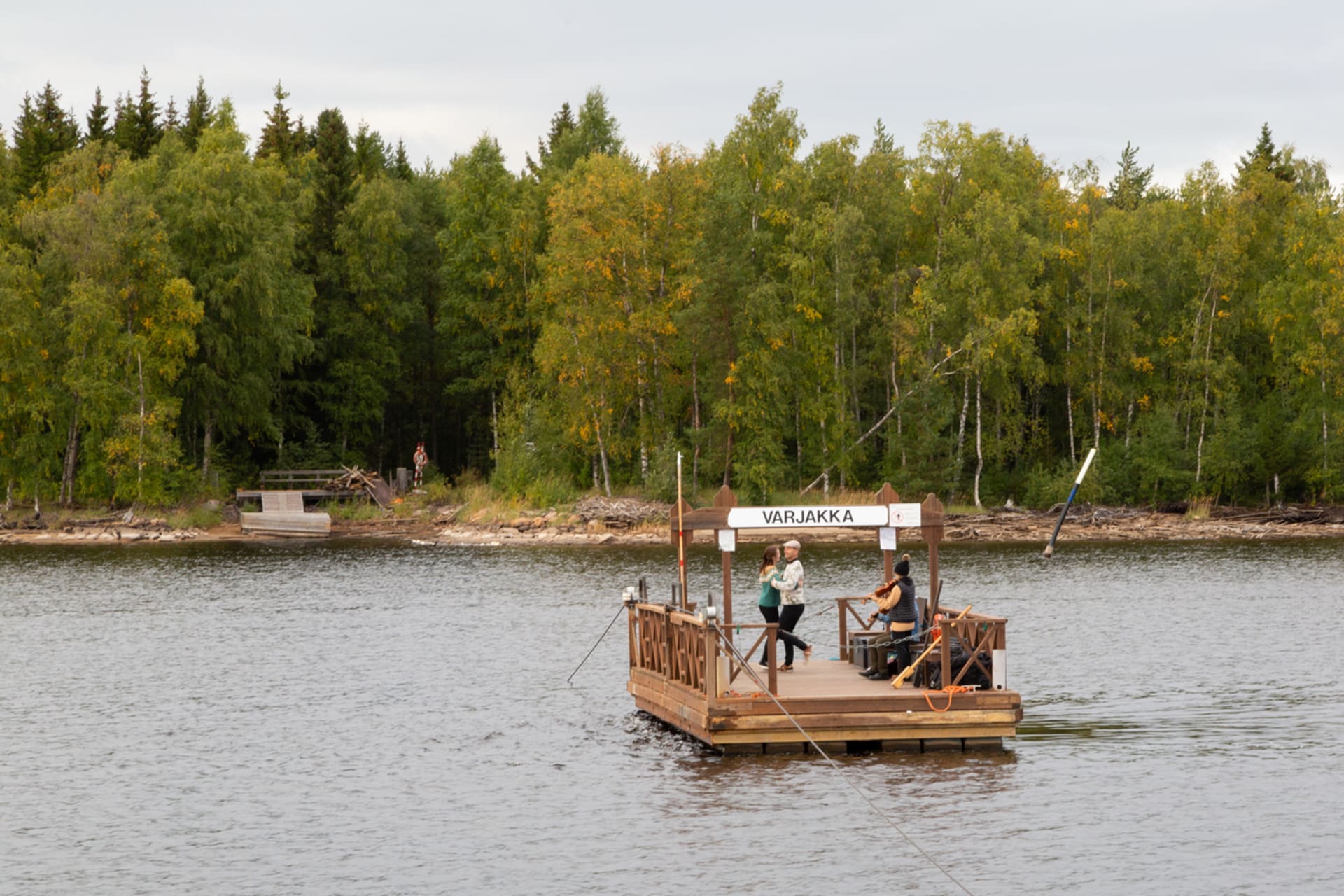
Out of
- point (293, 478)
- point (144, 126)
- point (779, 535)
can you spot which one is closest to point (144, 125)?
point (144, 126)

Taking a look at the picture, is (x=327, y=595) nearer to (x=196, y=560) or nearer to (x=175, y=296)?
(x=196, y=560)

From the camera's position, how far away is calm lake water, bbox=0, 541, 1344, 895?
16.9 m

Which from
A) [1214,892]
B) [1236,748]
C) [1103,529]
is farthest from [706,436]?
[1214,892]

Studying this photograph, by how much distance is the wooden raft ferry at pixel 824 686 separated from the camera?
67.9 ft

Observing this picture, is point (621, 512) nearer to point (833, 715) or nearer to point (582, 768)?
point (582, 768)

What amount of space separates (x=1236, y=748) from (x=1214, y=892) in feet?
25.1

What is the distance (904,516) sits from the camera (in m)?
22.5

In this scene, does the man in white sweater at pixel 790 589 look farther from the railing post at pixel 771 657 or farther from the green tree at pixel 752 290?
the green tree at pixel 752 290

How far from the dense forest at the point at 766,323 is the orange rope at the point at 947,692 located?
4580 centimetres

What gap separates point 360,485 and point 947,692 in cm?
5806

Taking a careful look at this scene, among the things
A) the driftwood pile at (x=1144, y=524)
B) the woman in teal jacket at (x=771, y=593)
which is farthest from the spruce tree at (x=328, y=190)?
the woman in teal jacket at (x=771, y=593)

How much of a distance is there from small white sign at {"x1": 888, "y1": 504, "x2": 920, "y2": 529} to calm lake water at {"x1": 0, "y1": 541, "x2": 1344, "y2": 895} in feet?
11.3

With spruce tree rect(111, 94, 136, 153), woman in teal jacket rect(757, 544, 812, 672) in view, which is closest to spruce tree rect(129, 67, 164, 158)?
spruce tree rect(111, 94, 136, 153)

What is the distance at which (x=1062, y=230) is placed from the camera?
72.5 metres
